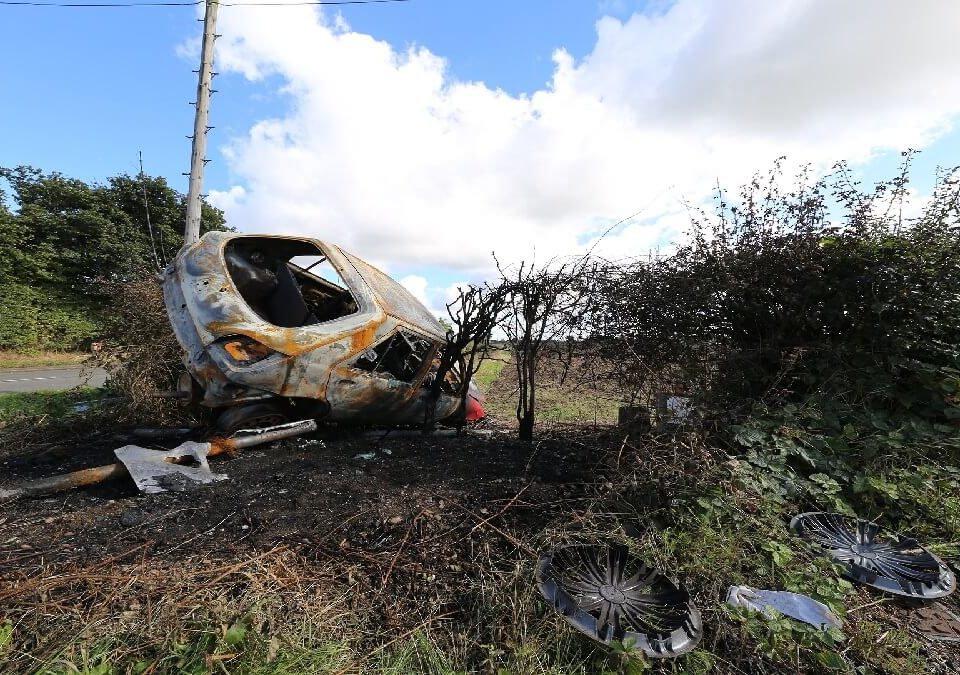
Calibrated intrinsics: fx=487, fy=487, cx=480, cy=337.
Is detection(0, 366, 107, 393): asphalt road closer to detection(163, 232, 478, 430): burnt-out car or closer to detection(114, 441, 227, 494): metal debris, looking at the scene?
detection(163, 232, 478, 430): burnt-out car

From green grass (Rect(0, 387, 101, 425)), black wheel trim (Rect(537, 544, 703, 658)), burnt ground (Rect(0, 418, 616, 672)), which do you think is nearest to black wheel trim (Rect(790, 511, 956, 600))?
black wheel trim (Rect(537, 544, 703, 658))

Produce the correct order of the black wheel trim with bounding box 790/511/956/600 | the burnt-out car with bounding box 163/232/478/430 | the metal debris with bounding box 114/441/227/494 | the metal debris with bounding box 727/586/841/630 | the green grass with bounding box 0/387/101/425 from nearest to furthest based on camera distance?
the metal debris with bounding box 727/586/841/630 < the black wheel trim with bounding box 790/511/956/600 < the metal debris with bounding box 114/441/227/494 < the burnt-out car with bounding box 163/232/478/430 < the green grass with bounding box 0/387/101/425

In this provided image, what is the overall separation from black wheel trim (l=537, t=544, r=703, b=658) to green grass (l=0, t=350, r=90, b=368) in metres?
16.7

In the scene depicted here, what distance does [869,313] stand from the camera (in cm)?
400

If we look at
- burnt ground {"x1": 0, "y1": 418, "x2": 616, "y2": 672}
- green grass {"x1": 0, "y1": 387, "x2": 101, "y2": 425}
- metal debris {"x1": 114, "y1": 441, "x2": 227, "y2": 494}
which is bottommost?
green grass {"x1": 0, "y1": 387, "x2": 101, "y2": 425}

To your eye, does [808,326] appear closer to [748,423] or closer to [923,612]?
[748,423]

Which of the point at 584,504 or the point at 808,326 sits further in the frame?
the point at 808,326

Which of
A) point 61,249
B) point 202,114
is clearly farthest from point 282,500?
point 61,249

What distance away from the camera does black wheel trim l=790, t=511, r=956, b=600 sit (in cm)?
267

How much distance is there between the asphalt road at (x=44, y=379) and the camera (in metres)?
9.60

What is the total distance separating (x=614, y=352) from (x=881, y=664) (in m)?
2.99

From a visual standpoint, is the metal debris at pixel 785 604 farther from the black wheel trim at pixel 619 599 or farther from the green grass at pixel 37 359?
the green grass at pixel 37 359

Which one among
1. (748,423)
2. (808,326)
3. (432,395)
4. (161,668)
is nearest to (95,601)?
(161,668)

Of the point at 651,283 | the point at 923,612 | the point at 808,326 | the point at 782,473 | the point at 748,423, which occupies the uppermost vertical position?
the point at 651,283
